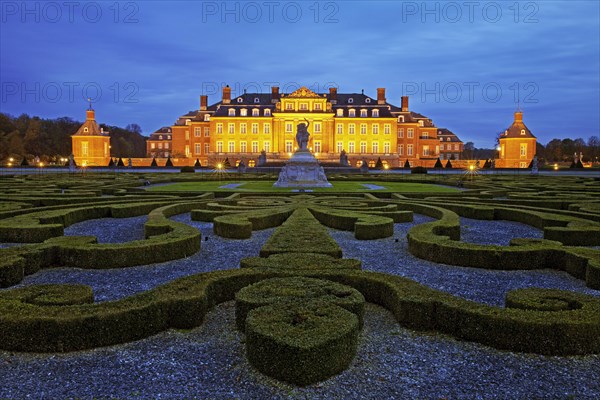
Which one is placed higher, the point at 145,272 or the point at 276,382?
the point at 145,272

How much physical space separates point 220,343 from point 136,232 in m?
5.41

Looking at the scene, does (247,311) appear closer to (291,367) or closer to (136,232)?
(291,367)

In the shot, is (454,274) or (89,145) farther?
(89,145)

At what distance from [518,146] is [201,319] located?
5950 cm

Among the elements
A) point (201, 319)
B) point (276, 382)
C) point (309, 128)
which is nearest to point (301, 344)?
point (276, 382)

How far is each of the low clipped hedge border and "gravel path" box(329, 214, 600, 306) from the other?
1070mm

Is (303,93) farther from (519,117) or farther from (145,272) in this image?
(145,272)

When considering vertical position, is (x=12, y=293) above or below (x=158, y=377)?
above

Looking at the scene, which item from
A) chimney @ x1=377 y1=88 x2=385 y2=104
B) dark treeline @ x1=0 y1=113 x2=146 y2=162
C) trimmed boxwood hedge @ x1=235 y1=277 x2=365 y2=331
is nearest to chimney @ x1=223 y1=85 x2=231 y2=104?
chimney @ x1=377 y1=88 x2=385 y2=104

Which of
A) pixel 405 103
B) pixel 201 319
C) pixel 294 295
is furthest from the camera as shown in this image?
pixel 405 103

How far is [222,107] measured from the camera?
5709cm

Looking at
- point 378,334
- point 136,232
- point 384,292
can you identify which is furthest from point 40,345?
point 136,232

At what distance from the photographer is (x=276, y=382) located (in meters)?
3.20

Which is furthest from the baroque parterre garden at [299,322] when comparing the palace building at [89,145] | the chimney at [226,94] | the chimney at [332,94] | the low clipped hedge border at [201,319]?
the chimney at [226,94]
